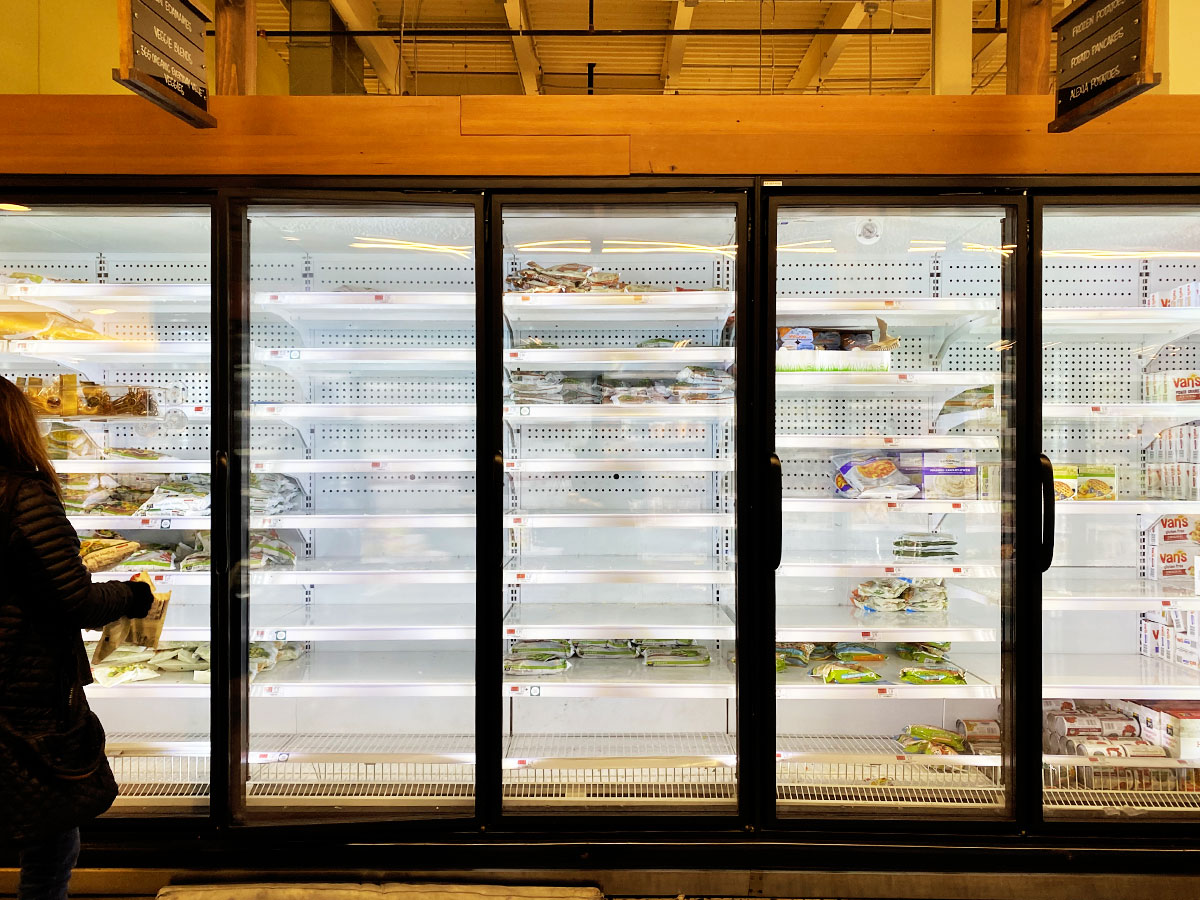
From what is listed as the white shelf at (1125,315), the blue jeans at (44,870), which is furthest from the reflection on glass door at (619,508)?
the blue jeans at (44,870)

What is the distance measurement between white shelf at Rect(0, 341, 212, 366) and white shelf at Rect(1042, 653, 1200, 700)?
10.3 feet

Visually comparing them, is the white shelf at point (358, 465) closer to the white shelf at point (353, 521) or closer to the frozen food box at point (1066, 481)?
the white shelf at point (353, 521)

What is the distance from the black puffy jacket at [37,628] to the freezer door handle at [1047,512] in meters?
2.75

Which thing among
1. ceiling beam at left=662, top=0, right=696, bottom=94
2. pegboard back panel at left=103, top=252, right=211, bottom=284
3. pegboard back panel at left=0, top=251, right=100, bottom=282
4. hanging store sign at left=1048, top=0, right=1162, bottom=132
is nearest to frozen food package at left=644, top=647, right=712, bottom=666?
hanging store sign at left=1048, top=0, right=1162, bottom=132

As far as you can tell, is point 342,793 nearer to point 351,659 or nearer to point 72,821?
point 351,659

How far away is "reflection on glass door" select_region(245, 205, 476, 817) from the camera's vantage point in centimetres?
246

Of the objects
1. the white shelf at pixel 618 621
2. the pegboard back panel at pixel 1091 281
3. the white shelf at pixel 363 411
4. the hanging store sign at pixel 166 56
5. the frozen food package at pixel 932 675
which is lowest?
the frozen food package at pixel 932 675

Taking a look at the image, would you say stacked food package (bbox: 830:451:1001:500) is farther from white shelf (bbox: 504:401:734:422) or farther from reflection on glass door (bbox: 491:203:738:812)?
white shelf (bbox: 504:401:734:422)

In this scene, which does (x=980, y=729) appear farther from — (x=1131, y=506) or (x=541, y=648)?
(x=541, y=648)

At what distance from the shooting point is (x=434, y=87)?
→ 239 inches

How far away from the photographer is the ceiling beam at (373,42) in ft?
15.0

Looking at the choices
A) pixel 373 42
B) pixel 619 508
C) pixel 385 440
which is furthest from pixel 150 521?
pixel 373 42

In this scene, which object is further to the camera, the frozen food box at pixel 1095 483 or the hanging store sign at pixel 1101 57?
the frozen food box at pixel 1095 483

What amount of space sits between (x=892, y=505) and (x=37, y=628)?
2.56 meters
